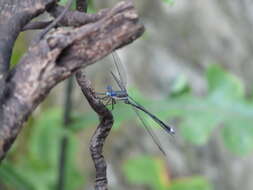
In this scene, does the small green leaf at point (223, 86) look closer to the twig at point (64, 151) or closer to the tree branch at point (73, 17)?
the twig at point (64, 151)

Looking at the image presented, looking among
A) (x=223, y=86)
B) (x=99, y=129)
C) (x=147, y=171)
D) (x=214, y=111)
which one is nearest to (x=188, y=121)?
(x=214, y=111)

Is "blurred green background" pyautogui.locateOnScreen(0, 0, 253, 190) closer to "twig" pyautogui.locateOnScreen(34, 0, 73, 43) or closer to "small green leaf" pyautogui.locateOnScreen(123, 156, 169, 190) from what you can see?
"small green leaf" pyautogui.locateOnScreen(123, 156, 169, 190)

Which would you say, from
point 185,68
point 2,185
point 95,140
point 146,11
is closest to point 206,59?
point 185,68

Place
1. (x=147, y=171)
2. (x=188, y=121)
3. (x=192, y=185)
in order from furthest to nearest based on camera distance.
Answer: (x=147, y=171), (x=192, y=185), (x=188, y=121)

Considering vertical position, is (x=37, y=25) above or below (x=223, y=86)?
below

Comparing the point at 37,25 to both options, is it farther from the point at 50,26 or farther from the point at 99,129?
the point at 99,129

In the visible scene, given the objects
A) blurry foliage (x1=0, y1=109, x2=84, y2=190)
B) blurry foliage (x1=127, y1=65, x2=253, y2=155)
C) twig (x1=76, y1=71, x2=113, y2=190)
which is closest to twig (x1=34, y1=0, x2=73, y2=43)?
twig (x1=76, y1=71, x2=113, y2=190)
